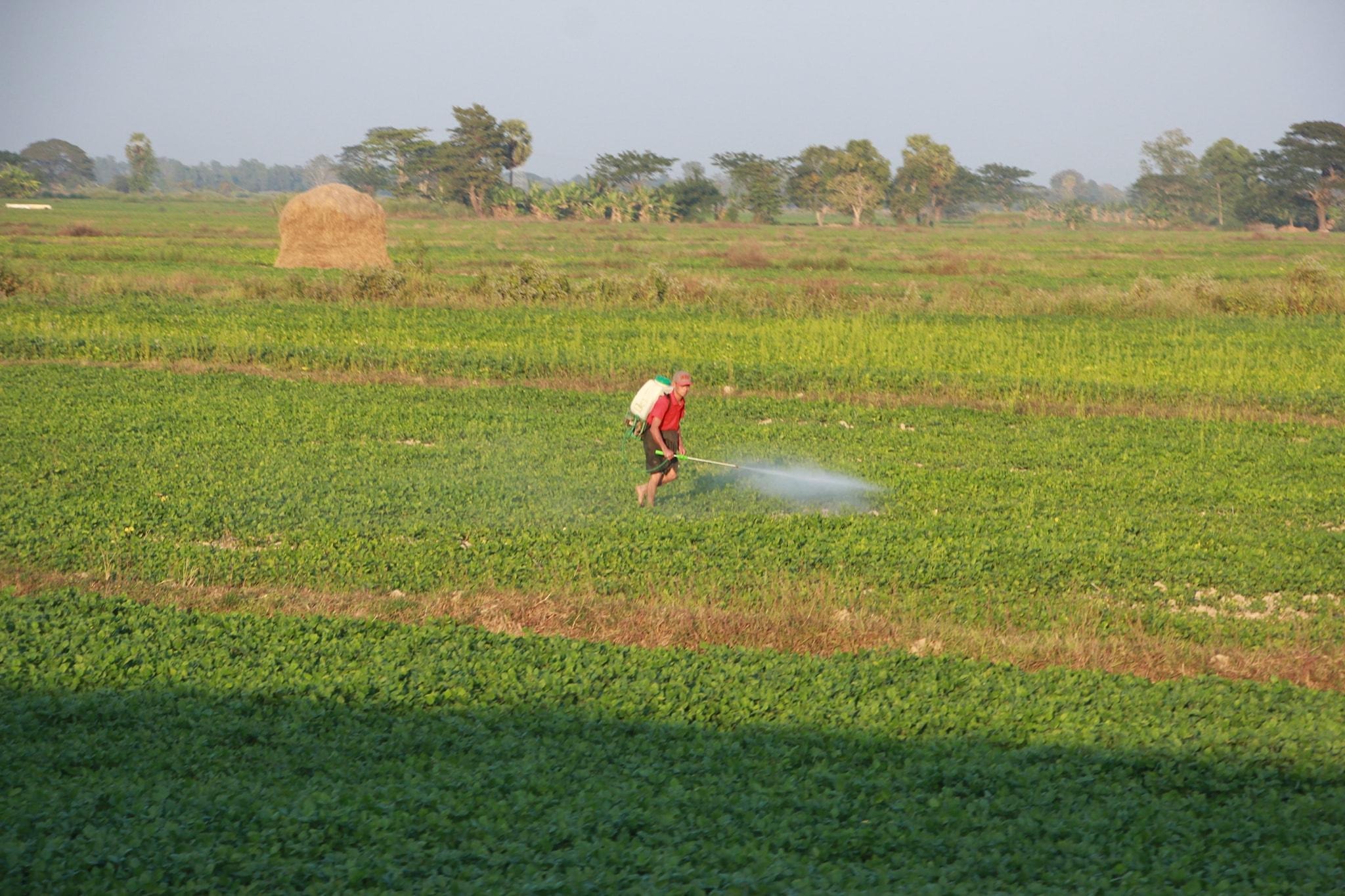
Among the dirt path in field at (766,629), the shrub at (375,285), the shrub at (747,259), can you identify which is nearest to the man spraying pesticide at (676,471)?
the dirt path in field at (766,629)

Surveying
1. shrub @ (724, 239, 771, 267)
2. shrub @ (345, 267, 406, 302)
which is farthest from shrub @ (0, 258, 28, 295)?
shrub @ (724, 239, 771, 267)

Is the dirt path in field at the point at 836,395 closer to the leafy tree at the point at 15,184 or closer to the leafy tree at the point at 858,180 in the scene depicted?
the leafy tree at the point at 858,180

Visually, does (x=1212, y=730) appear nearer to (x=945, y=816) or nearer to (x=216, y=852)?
(x=945, y=816)

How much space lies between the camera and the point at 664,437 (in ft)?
44.5

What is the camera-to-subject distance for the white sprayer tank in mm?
13094

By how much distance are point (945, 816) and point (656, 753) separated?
1.75m

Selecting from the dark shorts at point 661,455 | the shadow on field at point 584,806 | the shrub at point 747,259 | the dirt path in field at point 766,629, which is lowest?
the dirt path in field at point 766,629

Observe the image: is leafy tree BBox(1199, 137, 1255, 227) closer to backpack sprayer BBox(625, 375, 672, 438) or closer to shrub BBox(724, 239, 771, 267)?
shrub BBox(724, 239, 771, 267)

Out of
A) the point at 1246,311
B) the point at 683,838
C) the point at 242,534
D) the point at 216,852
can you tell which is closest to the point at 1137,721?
the point at 683,838

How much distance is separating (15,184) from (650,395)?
12577 centimetres

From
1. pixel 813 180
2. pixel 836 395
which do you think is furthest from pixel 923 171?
pixel 836 395

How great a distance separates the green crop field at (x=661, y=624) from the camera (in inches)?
239

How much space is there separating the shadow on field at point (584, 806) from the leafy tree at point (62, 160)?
193232 millimetres

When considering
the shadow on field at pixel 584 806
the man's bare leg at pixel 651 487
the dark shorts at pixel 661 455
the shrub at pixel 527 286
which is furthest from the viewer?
the shrub at pixel 527 286
